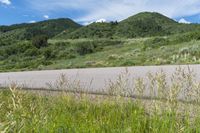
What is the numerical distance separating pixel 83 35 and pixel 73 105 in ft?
335

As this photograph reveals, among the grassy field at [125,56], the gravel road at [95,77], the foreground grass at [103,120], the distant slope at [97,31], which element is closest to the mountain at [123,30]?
the distant slope at [97,31]

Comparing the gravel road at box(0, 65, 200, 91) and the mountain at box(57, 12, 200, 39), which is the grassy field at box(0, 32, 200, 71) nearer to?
the gravel road at box(0, 65, 200, 91)

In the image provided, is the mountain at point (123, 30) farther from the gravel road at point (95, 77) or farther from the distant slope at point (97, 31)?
the gravel road at point (95, 77)

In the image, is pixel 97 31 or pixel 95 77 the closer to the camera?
pixel 95 77

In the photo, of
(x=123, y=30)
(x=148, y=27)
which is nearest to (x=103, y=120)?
(x=123, y=30)

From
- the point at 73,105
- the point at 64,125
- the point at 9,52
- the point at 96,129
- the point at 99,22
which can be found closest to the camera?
the point at 96,129

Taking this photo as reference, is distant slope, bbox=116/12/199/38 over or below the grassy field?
over

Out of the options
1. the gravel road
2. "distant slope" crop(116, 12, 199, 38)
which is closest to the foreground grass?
the gravel road

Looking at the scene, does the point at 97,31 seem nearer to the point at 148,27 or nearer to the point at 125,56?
the point at 148,27

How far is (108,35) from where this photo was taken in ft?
347

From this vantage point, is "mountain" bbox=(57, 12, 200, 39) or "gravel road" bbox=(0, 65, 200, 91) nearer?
"gravel road" bbox=(0, 65, 200, 91)

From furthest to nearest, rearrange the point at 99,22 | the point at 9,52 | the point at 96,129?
1. the point at 99,22
2. the point at 9,52
3. the point at 96,129

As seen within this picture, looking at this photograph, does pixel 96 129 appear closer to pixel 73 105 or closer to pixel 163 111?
pixel 163 111

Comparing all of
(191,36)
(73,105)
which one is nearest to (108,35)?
(191,36)
